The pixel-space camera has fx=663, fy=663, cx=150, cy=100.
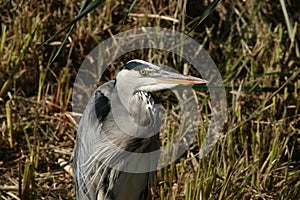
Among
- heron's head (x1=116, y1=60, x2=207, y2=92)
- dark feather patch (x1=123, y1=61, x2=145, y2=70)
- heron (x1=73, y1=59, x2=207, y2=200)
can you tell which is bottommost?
heron (x1=73, y1=59, x2=207, y2=200)

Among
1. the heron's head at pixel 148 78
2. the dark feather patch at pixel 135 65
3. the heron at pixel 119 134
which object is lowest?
the heron at pixel 119 134

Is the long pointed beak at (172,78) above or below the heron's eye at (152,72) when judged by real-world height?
below

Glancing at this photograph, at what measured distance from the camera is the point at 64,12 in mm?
4125

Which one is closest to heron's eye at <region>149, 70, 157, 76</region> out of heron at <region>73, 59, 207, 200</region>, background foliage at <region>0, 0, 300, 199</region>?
heron at <region>73, 59, 207, 200</region>

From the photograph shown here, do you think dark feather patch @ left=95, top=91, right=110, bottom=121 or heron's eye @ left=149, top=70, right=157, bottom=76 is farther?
dark feather patch @ left=95, top=91, right=110, bottom=121

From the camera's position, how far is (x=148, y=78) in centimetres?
247

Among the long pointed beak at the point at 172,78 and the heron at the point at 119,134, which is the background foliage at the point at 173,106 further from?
the long pointed beak at the point at 172,78

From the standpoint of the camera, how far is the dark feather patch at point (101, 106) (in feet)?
8.89

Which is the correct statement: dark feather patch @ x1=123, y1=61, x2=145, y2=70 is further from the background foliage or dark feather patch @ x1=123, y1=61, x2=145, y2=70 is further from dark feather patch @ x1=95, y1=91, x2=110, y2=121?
the background foliage

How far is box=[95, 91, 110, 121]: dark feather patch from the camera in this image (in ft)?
8.89

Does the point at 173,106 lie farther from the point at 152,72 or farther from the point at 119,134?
the point at 152,72

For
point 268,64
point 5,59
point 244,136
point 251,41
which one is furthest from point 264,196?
point 5,59

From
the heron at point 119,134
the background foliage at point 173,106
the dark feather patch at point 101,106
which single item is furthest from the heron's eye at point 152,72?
the background foliage at point 173,106

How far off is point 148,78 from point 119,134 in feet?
1.05
